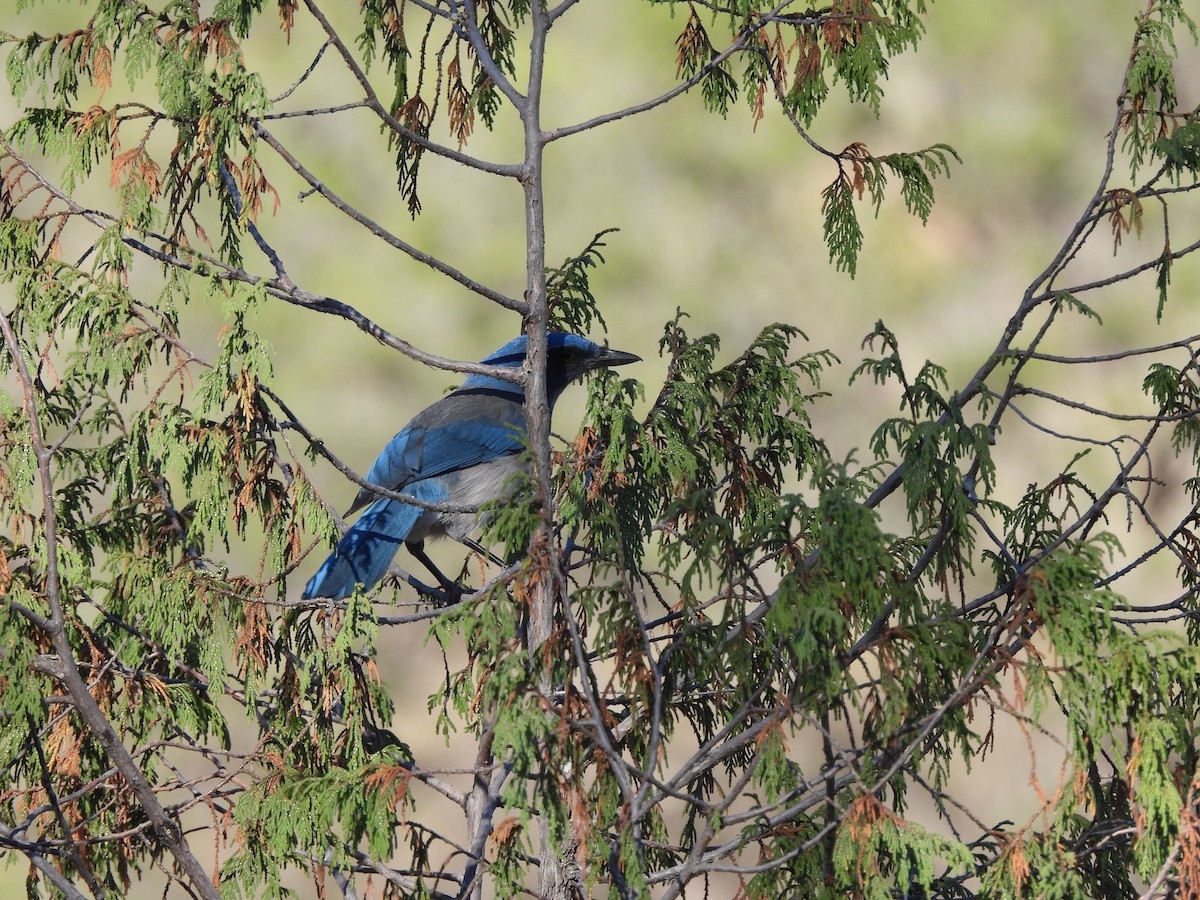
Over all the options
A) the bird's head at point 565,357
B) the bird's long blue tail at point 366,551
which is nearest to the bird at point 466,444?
the bird's head at point 565,357

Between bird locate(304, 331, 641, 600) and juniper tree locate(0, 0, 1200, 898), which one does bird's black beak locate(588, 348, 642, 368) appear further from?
juniper tree locate(0, 0, 1200, 898)

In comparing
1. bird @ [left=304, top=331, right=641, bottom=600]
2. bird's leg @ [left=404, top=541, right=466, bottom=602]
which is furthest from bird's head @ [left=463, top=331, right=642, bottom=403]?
bird's leg @ [left=404, top=541, right=466, bottom=602]

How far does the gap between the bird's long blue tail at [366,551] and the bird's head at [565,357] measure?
0.61m

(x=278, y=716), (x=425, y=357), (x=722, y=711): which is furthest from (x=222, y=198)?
(x=722, y=711)

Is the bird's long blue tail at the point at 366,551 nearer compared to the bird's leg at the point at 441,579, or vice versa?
the bird's long blue tail at the point at 366,551

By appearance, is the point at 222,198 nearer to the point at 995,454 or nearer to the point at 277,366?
the point at 277,366

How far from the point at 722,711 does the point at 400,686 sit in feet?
21.5

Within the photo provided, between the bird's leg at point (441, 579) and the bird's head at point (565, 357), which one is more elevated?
the bird's head at point (565, 357)

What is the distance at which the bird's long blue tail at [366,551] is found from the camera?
411 centimetres

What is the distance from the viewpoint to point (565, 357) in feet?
16.2

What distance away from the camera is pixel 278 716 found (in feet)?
12.5

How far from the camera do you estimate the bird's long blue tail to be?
13.5 ft

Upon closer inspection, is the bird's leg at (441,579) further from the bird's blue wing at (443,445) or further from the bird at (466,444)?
the bird's blue wing at (443,445)

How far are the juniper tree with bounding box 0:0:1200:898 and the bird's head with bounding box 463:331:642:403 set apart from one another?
32 centimetres
